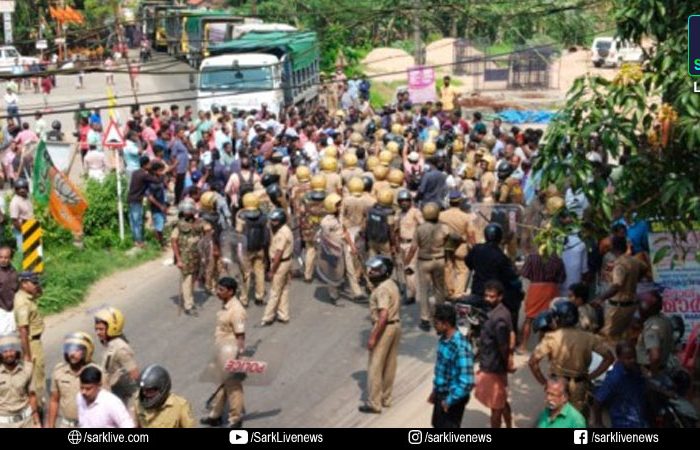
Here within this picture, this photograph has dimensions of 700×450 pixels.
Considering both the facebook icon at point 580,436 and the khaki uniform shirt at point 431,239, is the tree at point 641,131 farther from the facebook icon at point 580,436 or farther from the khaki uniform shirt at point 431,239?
the khaki uniform shirt at point 431,239

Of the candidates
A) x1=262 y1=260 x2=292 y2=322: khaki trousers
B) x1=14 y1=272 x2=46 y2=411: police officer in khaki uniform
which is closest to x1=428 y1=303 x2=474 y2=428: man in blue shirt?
x1=14 y1=272 x2=46 y2=411: police officer in khaki uniform

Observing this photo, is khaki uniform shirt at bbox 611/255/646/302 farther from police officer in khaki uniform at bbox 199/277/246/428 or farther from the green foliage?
the green foliage

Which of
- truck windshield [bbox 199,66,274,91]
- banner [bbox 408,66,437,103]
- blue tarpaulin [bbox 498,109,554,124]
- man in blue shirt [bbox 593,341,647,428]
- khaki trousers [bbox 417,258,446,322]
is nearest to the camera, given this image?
man in blue shirt [bbox 593,341,647,428]

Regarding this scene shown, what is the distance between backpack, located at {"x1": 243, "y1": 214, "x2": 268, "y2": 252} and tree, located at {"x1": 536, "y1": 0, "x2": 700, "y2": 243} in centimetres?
609

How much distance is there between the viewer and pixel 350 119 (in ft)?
88.4

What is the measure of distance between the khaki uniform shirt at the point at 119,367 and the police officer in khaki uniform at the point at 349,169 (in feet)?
Answer: 25.1

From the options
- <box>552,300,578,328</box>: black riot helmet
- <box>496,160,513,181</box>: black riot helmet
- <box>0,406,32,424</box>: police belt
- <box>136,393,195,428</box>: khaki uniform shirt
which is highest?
<box>496,160,513,181</box>: black riot helmet

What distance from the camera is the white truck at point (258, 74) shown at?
28.8 m

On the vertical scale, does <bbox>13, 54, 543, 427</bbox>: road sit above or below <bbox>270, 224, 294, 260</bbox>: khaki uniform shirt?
below

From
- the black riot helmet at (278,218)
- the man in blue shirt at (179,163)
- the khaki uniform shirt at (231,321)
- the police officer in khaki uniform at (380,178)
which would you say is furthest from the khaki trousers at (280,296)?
the man in blue shirt at (179,163)

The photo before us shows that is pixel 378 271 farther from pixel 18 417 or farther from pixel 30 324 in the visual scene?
pixel 18 417

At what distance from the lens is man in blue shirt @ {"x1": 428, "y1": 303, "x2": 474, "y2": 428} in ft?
30.1

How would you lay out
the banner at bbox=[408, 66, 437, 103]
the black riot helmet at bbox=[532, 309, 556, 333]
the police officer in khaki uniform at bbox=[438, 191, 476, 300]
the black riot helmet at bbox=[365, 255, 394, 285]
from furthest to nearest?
the banner at bbox=[408, 66, 437, 103], the police officer in khaki uniform at bbox=[438, 191, 476, 300], the black riot helmet at bbox=[365, 255, 394, 285], the black riot helmet at bbox=[532, 309, 556, 333]

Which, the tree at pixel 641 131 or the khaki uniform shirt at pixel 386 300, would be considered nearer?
the tree at pixel 641 131
